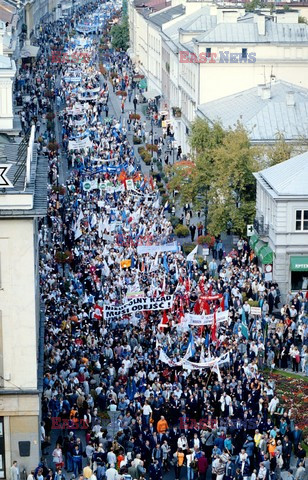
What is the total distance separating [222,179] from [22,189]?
2995 centimetres

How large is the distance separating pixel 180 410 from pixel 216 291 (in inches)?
549

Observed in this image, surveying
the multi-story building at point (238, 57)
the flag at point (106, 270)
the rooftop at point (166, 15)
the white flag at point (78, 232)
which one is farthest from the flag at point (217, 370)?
the rooftop at point (166, 15)

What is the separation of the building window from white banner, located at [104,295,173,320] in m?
10.6

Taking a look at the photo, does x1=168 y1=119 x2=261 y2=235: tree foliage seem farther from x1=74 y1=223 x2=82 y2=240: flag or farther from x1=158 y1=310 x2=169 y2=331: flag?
x1=158 y1=310 x2=169 y2=331: flag

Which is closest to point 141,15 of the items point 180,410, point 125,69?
point 125,69

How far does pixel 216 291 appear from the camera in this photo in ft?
190

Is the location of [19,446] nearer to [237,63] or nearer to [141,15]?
[237,63]

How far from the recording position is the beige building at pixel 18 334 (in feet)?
134

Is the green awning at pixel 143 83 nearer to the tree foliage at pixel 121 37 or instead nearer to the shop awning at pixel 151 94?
the shop awning at pixel 151 94

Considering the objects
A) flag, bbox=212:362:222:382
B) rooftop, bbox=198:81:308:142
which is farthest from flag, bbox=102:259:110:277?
rooftop, bbox=198:81:308:142

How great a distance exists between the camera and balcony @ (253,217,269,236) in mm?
63094

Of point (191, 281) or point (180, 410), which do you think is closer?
point (180, 410)

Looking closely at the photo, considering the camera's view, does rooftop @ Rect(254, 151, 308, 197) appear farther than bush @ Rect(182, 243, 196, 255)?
No

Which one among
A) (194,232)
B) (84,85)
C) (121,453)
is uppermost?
(84,85)
